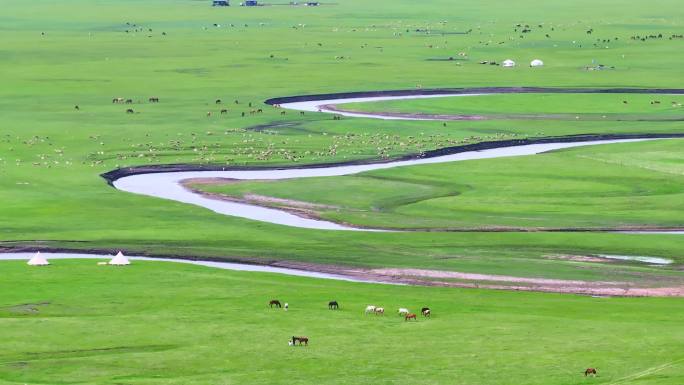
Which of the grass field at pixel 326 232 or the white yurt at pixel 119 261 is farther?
the white yurt at pixel 119 261

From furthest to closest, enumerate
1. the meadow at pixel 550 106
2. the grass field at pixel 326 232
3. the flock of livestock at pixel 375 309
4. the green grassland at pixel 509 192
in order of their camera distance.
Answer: the meadow at pixel 550 106 → the green grassland at pixel 509 192 → the flock of livestock at pixel 375 309 → the grass field at pixel 326 232

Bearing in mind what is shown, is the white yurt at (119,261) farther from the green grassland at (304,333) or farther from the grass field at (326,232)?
the green grassland at (304,333)

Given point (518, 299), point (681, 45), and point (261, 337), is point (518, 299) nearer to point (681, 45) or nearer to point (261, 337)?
point (261, 337)

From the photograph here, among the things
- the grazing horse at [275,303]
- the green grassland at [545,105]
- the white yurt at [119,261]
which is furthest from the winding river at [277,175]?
the grazing horse at [275,303]

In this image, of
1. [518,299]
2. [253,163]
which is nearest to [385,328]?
[518,299]

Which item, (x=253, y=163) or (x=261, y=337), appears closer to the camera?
(x=261, y=337)

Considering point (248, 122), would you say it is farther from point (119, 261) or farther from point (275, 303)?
point (275, 303)
